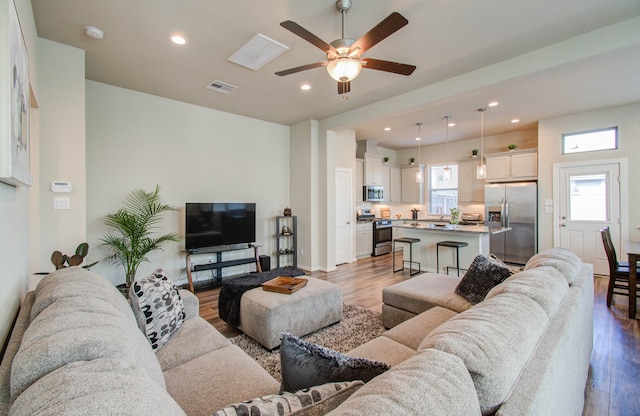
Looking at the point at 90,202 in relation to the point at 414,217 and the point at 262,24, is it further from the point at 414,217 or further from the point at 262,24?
the point at 414,217

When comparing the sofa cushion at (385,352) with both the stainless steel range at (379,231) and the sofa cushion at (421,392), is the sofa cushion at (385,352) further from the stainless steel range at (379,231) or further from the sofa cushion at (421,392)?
the stainless steel range at (379,231)

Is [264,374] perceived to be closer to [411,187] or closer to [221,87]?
[221,87]

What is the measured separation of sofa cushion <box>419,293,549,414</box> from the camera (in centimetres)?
84

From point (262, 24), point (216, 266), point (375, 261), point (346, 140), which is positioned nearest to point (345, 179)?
point (346, 140)

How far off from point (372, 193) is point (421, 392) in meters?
6.83

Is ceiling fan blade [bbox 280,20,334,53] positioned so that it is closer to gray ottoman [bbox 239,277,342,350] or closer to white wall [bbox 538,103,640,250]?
gray ottoman [bbox 239,277,342,350]

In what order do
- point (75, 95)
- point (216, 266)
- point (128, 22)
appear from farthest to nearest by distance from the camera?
point (216, 266) → point (75, 95) → point (128, 22)

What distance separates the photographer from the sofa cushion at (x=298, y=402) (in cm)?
78

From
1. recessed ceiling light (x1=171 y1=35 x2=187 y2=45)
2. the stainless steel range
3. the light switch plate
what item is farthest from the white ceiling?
the stainless steel range

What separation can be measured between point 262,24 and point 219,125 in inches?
108

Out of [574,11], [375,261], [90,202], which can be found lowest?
[375,261]

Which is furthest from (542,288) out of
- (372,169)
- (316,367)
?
(372,169)

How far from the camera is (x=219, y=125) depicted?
5.07m

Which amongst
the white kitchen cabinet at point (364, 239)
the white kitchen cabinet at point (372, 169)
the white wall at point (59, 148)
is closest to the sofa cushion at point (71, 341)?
the white wall at point (59, 148)
